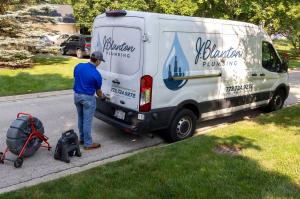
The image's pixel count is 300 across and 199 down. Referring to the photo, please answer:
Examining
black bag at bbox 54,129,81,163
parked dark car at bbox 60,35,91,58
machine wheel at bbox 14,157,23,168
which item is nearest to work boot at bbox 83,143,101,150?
black bag at bbox 54,129,81,163

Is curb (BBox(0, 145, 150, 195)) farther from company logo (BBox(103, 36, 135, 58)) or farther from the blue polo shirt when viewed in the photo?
company logo (BBox(103, 36, 135, 58))

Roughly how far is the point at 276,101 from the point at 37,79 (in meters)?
8.79

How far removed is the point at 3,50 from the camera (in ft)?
53.8

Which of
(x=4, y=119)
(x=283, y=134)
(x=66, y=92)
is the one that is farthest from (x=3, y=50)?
(x=283, y=134)

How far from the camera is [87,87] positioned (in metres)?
6.51

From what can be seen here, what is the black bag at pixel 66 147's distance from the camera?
6.16 metres

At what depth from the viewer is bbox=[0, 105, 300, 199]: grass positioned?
4.84 m

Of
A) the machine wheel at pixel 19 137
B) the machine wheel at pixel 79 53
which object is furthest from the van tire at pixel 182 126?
the machine wheel at pixel 79 53

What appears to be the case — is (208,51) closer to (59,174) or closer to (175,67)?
(175,67)

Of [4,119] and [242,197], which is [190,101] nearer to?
[242,197]

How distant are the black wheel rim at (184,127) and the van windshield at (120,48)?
153 centimetres

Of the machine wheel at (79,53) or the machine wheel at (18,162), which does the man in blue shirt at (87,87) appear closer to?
the machine wheel at (18,162)

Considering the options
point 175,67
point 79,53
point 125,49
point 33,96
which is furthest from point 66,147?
point 79,53

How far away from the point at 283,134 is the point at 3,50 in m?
13.1
